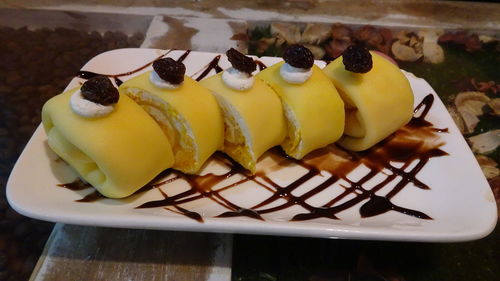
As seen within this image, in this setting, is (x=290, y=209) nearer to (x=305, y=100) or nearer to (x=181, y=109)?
(x=305, y=100)

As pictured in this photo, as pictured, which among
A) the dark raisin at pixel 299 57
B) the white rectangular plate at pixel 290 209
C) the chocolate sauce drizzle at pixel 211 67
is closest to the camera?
the white rectangular plate at pixel 290 209

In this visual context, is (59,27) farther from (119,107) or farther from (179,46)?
(119,107)

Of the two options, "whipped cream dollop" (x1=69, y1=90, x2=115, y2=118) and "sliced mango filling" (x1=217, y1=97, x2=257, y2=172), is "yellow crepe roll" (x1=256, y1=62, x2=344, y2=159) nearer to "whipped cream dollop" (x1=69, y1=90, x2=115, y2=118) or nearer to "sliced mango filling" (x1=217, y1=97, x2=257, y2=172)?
"sliced mango filling" (x1=217, y1=97, x2=257, y2=172)

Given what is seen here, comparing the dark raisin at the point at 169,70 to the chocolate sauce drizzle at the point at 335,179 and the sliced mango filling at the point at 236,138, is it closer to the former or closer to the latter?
the sliced mango filling at the point at 236,138

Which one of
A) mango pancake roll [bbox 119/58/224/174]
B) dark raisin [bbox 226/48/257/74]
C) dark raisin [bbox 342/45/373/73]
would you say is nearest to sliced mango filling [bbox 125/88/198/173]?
mango pancake roll [bbox 119/58/224/174]

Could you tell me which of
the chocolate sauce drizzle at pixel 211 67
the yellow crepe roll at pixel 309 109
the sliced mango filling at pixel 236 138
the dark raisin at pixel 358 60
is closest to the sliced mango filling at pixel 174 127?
the sliced mango filling at pixel 236 138

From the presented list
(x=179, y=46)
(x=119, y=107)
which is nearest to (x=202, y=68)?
(x=179, y=46)

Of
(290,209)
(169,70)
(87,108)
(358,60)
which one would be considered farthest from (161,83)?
(358,60)
